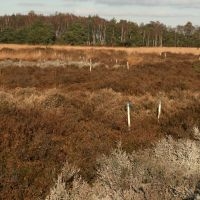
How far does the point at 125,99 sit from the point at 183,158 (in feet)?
22.5

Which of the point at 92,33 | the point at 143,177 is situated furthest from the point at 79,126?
the point at 92,33

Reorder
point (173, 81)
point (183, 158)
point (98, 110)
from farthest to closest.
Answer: point (173, 81)
point (98, 110)
point (183, 158)

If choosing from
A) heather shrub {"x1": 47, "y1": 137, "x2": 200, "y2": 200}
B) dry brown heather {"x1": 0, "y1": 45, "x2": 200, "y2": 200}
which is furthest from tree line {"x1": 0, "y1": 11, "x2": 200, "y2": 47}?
heather shrub {"x1": 47, "y1": 137, "x2": 200, "y2": 200}

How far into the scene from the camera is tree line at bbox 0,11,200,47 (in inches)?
3093

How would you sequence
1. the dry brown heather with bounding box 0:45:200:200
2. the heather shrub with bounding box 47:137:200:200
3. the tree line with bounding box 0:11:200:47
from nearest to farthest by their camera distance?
the heather shrub with bounding box 47:137:200:200
the dry brown heather with bounding box 0:45:200:200
the tree line with bounding box 0:11:200:47

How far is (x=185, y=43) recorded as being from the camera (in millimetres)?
97438

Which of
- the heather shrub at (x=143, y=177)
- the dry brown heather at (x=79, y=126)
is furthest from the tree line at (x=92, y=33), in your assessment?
the heather shrub at (x=143, y=177)

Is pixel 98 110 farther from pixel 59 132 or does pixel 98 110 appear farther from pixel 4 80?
pixel 4 80

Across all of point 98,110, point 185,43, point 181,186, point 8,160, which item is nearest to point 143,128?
point 98,110

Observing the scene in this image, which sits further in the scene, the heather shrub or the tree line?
the tree line

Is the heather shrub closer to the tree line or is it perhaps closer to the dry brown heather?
the dry brown heather

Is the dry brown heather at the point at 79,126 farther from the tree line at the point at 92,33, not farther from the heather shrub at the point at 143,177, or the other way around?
the tree line at the point at 92,33

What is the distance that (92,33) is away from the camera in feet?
344

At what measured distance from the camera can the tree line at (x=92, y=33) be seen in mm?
78562
